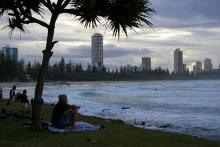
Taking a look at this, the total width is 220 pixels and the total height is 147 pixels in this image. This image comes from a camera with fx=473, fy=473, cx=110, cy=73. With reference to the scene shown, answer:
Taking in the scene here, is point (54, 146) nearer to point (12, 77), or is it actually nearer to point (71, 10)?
point (71, 10)

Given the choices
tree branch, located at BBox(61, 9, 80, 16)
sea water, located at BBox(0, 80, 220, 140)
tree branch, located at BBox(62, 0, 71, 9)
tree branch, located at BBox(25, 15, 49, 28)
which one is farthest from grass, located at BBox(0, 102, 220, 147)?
sea water, located at BBox(0, 80, 220, 140)

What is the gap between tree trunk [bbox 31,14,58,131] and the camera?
40.8 ft

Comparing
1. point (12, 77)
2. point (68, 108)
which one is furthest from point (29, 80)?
point (68, 108)

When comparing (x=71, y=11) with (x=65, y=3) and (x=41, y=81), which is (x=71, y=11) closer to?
(x=65, y=3)

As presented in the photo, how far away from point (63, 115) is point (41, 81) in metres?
1.08

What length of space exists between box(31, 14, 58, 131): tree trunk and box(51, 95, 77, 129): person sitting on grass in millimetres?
515

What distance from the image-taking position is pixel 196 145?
10867 mm

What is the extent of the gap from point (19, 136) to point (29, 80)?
167520 millimetres

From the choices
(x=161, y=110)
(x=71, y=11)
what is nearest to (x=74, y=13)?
(x=71, y=11)

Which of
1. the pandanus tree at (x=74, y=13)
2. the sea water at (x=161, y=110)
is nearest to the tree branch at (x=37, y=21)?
the pandanus tree at (x=74, y=13)

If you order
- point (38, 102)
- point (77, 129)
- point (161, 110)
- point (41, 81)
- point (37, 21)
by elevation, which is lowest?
point (161, 110)

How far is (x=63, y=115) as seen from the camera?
12.6 m

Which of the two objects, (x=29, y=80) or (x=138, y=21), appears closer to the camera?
(x=138, y=21)

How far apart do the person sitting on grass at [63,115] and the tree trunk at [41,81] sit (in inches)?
20.3
